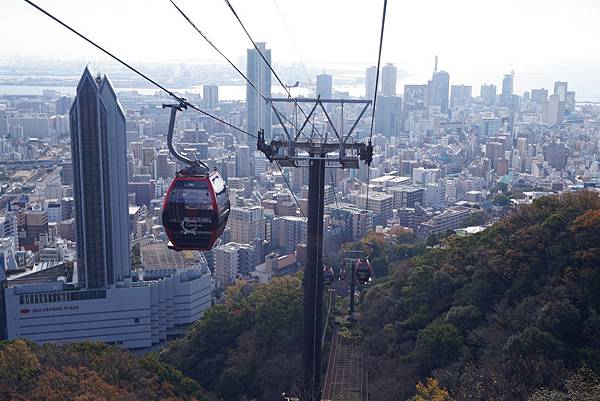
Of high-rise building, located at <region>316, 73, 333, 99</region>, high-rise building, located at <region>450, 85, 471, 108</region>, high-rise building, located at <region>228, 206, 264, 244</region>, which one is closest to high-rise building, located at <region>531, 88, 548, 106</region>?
high-rise building, located at <region>450, 85, 471, 108</region>

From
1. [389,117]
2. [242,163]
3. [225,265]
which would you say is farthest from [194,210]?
[389,117]

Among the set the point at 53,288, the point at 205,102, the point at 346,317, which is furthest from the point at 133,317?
the point at 205,102

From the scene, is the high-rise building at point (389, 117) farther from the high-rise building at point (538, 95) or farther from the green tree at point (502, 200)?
the green tree at point (502, 200)

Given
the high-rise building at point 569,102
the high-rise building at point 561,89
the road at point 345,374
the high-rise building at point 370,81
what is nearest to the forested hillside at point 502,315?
the road at point 345,374

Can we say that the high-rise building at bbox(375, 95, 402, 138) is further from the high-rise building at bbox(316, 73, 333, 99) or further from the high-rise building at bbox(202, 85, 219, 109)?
the high-rise building at bbox(202, 85, 219, 109)

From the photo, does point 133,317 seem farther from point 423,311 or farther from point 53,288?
point 423,311

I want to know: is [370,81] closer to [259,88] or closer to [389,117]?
[389,117]
